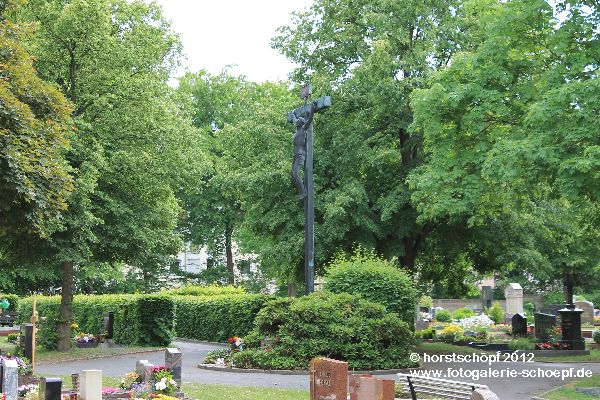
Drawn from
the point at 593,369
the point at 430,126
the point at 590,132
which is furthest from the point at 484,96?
the point at 593,369

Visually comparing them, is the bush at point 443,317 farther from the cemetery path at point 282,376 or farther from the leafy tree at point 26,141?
the leafy tree at point 26,141

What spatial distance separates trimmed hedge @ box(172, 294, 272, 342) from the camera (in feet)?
92.5

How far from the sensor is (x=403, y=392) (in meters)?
14.9

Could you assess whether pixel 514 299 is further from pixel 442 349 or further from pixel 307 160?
pixel 307 160

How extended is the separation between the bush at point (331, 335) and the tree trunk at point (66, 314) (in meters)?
8.40

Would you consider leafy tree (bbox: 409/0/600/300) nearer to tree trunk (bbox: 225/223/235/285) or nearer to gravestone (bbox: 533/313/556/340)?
gravestone (bbox: 533/313/556/340)

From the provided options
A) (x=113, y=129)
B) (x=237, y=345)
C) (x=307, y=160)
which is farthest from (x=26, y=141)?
(x=237, y=345)

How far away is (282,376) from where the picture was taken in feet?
61.7

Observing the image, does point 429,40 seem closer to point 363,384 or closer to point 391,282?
point 391,282

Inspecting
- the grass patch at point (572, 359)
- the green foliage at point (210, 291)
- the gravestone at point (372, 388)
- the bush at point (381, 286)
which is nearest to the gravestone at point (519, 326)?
the grass patch at point (572, 359)

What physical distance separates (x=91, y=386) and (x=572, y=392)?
928 centimetres

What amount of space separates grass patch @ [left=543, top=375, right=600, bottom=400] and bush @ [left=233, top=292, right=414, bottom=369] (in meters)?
4.18

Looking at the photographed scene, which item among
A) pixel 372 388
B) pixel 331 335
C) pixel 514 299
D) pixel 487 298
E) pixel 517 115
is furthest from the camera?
pixel 487 298

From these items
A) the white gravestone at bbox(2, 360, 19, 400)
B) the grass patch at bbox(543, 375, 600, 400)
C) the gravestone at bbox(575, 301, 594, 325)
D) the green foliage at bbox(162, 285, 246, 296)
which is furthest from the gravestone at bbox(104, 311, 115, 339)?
the gravestone at bbox(575, 301, 594, 325)
